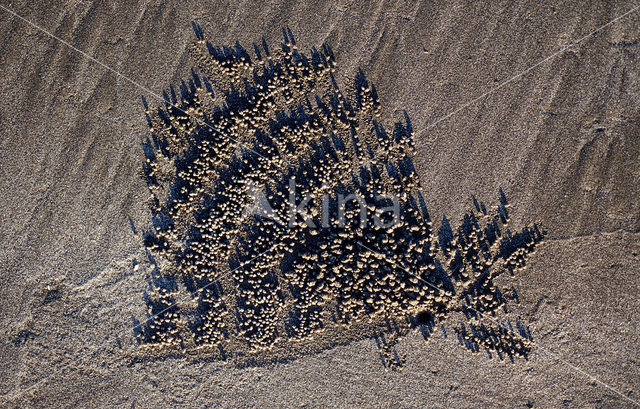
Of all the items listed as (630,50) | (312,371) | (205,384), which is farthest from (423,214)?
(205,384)

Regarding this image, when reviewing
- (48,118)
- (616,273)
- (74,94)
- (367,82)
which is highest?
(367,82)

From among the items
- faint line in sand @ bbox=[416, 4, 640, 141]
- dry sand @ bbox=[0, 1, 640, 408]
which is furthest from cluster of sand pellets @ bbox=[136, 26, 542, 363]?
faint line in sand @ bbox=[416, 4, 640, 141]

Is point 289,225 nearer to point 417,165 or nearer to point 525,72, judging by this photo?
point 417,165

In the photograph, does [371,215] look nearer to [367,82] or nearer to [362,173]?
[362,173]

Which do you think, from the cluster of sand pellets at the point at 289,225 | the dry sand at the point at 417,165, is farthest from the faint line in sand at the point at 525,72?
the cluster of sand pellets at the point at 289,225

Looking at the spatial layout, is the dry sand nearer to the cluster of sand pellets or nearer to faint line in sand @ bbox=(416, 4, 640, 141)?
faint line in sand @ bbox=(416, 4, 640, 141)

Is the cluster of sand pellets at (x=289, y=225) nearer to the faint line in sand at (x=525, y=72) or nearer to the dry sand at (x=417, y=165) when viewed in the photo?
the dry sand at (x=417, y=165)
